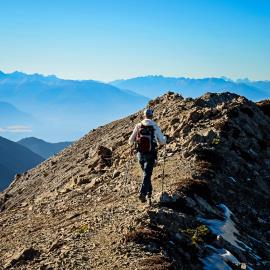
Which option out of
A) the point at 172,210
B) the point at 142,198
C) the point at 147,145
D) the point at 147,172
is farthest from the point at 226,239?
the point at 147,145

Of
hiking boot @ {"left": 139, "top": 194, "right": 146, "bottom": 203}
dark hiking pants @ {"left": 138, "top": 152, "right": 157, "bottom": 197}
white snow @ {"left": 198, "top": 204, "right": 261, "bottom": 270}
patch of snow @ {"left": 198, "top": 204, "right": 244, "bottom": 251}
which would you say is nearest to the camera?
white snow @ {"left": 198, "top": 204, "right": 261, "bottom": 270}

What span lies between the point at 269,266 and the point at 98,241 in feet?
20.7

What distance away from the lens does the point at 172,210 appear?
58.6ft

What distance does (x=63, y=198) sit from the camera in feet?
95.3

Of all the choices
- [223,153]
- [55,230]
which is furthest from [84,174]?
[55,230]

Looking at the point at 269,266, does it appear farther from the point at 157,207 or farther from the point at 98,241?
the point at 98,241

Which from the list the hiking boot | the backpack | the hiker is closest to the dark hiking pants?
the hiker

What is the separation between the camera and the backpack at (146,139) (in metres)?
19.9

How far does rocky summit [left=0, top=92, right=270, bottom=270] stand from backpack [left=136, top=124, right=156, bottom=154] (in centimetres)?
201

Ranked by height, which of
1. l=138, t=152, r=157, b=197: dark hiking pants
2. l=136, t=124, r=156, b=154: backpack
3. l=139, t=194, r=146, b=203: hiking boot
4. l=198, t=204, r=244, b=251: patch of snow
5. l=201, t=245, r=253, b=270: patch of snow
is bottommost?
l=201, t=245, r=253, b=270: patch of snow

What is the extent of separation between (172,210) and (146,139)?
135 inches

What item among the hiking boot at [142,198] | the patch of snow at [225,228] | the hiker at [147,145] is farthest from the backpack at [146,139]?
the patch of snow at [225,228]

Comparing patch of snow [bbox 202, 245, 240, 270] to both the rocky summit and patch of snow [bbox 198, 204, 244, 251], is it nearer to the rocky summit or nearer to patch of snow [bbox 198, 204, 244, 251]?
the rocky summit

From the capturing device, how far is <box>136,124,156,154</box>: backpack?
65.3 feet
